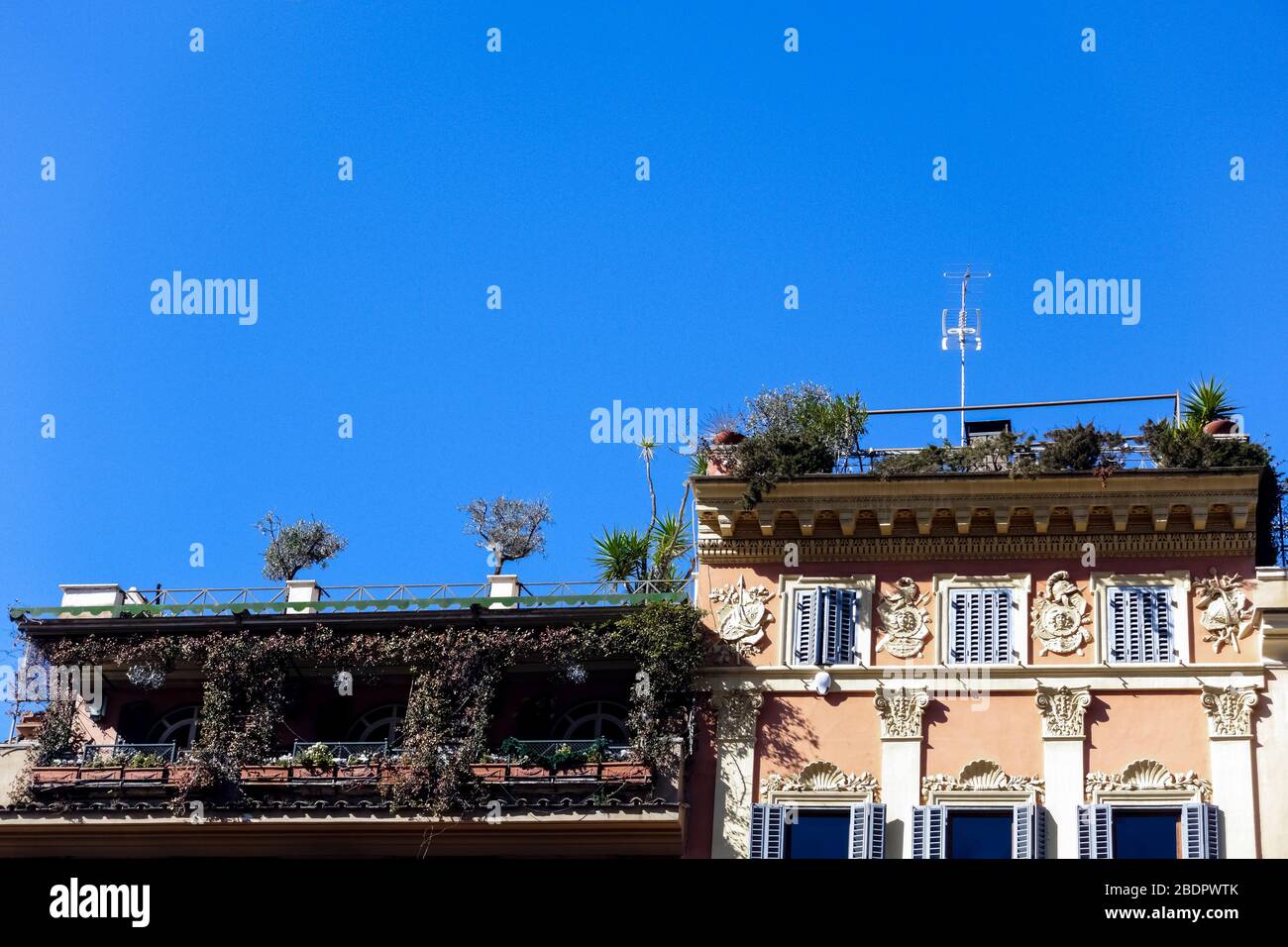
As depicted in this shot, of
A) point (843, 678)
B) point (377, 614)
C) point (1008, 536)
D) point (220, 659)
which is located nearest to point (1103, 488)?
point (1008, 536)

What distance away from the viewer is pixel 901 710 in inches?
1481

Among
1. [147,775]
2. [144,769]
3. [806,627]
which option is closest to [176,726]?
[144,769]

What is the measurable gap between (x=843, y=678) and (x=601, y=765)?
4.11 meters

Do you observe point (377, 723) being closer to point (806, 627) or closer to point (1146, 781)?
point (806, 627)

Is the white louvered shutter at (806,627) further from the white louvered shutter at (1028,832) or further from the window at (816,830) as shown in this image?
the white louvered shutter at (1028,832)

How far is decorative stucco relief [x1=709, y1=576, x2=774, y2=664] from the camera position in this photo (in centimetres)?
3866

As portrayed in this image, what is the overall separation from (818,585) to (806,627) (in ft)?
2.46

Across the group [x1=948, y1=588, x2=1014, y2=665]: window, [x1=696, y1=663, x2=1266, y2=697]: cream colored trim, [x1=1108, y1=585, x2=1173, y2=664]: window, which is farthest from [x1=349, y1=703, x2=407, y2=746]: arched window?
[x1=1108, y1=585, x2=1173, y2=664]: window

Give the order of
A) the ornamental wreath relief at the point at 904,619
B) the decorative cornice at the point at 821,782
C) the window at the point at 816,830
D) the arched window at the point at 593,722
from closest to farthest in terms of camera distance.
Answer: the window at the point at 816,830 → the decorative cornice at the point at 821,782 → the ornamental wreath relief at the point at 904,619 → the arched window at the point at 593,722

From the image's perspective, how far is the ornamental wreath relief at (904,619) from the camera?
38312 millimetres

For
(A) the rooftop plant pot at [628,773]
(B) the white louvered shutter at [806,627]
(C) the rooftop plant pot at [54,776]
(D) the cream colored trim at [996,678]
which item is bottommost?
(C) the rooftop plant pot at [54,776]

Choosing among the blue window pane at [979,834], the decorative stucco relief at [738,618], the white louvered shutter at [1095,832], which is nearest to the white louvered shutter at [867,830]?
the blue window pane at [979,834]

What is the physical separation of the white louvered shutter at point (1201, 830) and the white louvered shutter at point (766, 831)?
610 cm
